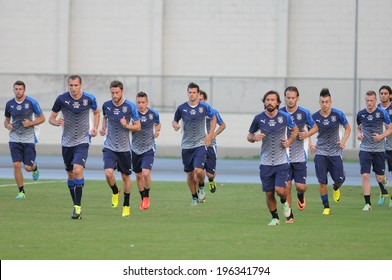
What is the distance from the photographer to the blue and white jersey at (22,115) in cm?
2264

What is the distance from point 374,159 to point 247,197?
346cm

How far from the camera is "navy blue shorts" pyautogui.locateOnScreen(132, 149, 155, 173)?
20734mm

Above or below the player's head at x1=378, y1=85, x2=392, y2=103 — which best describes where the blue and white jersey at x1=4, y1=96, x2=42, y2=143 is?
below

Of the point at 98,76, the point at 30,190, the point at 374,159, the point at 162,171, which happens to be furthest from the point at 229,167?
the point at 374,159

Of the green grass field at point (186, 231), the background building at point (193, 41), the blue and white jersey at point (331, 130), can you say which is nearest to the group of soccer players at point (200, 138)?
the blue and white jersey at point (331, 130)

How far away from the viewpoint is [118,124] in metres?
18.6

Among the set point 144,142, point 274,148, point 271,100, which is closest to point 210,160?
point 144,142

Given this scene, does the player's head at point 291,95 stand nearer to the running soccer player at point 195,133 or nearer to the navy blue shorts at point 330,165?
the navy blue shorts at point 330,165

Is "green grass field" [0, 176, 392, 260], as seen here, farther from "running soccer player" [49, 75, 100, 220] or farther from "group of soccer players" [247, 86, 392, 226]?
"running soccer player" [49, 75, 100, 220]

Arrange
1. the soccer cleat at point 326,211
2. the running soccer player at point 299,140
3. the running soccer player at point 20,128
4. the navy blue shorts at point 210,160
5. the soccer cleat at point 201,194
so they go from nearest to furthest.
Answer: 1. the running soccer player at point 299,140
2. the soccer cleat at point 326,211
3. the soccer cleat at point 201,194
4. the running soccer player at point 20,128
5. the navy blue shorts at point 210,160

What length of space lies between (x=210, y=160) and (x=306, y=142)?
16.9 feet

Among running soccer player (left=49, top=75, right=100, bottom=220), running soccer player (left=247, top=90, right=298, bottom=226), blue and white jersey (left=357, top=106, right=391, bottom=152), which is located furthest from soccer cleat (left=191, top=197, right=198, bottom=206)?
running soccer player (left=247, top=90, right=298, bottom=226)

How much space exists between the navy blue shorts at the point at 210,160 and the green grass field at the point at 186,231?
68cm

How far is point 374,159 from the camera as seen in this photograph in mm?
21266
